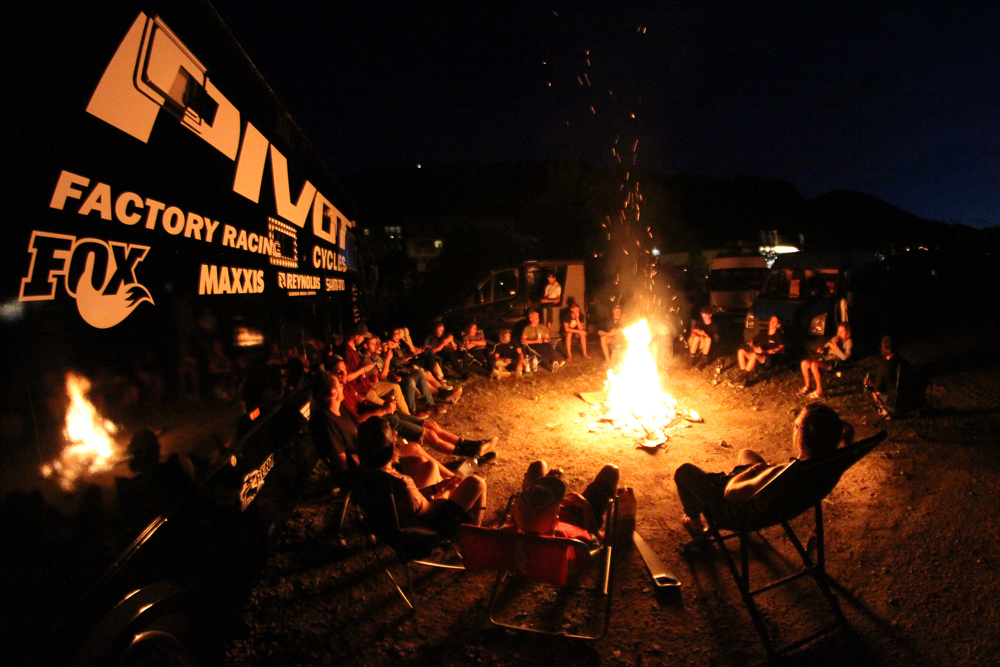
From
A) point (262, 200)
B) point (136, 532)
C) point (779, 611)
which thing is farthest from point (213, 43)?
point (779, 611)

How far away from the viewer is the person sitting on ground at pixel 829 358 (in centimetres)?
713

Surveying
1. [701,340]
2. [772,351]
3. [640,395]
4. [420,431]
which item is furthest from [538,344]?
[420,431]

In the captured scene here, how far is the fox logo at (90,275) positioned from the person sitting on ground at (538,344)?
7.70m

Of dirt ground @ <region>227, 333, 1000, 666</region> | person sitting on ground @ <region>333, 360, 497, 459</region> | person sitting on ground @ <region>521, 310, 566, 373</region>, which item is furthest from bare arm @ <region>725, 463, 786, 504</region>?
person sitting on ground @ <region>521, 310, 566, 373</region>

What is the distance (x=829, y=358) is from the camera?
7535 mm

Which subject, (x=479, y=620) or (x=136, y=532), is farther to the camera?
(x=479, y=620)

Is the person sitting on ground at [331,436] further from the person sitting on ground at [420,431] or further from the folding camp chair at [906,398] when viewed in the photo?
the folding camp chair at [906,398]

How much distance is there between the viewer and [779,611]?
10.0ft

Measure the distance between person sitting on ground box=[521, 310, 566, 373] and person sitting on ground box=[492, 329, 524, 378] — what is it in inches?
11.3

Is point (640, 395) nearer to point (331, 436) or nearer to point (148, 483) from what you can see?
point (331, 436)

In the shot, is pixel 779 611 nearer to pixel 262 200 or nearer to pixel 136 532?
pixel 136 532

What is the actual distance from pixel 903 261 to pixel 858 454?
44.5ft

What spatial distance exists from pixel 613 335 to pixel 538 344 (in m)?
1.64

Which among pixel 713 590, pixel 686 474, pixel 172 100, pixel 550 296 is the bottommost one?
pixel 713 590
